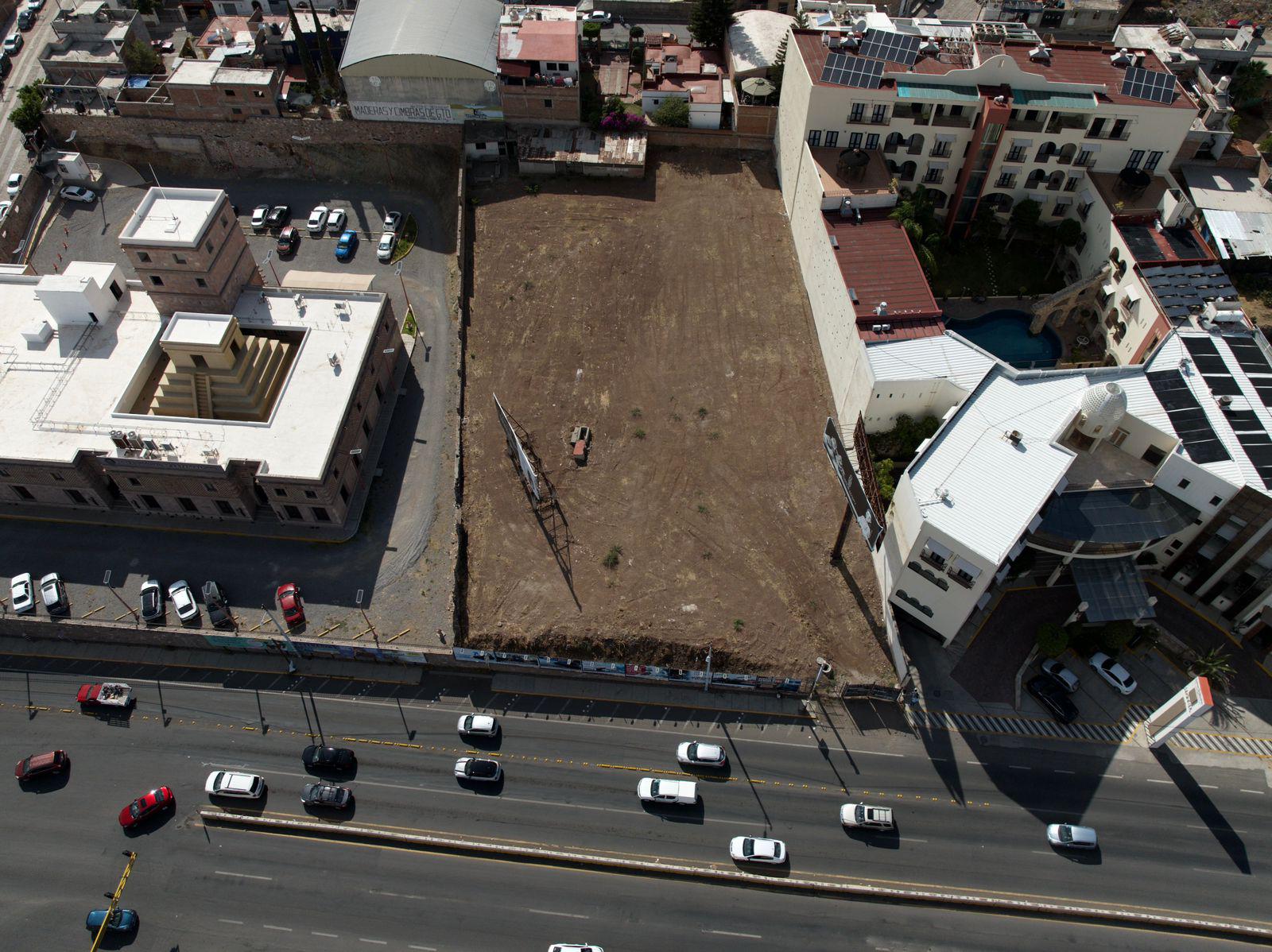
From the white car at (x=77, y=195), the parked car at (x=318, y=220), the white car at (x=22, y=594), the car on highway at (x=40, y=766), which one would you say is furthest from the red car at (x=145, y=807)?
the white car at (x=77, y=195)

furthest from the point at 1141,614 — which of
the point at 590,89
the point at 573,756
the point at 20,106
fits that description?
the point at 20,106

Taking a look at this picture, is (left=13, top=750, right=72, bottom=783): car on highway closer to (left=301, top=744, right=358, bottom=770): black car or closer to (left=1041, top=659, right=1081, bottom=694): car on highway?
(left=301, top=744, right=358, bottom=770): black car

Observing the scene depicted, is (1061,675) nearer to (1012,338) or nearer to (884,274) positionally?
(1012,338)

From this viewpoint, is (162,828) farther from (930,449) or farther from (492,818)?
(930,449)

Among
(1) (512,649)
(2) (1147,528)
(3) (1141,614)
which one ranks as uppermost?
(2) (1147,528)

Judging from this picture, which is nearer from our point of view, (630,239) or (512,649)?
(512,649)

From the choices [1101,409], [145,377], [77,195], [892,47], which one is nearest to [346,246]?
[145,377]
